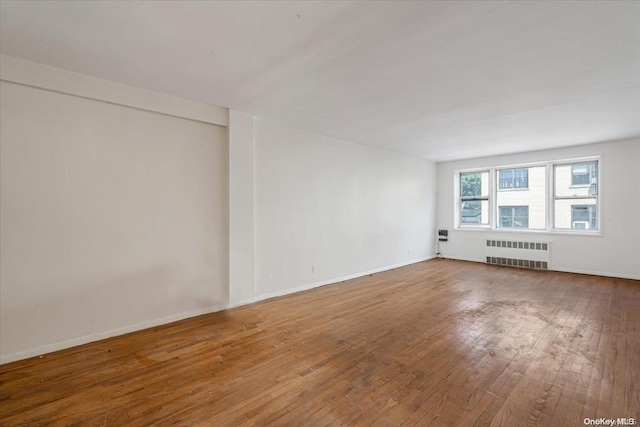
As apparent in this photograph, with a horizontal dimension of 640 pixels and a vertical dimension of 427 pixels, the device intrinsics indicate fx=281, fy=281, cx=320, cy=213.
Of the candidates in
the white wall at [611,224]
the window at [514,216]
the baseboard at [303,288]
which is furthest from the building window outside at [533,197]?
the baseboard at [303,288]

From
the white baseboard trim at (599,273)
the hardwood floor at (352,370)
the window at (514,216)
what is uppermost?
the window at (514,216)

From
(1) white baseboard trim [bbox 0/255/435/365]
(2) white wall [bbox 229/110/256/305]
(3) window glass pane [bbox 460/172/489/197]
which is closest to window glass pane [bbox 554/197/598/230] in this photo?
(3) window glass pane [bbox 460/172/489/197]

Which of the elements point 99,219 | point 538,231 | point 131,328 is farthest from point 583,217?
point 99,219

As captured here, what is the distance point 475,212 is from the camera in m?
7.42

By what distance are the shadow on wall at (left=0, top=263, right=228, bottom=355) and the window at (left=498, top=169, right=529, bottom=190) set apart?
22.5 ft

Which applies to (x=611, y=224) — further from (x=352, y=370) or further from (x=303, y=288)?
(x=352, y=370)

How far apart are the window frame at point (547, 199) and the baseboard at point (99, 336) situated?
21.7 feet

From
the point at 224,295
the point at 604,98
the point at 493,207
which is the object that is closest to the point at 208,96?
the point at 224,295

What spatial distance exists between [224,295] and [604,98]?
17.8 feet

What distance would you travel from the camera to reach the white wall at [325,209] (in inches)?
170

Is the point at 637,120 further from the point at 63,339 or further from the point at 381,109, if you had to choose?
the point at 63,339

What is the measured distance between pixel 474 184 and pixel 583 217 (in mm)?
2271

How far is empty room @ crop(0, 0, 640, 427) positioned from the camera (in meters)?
1.96

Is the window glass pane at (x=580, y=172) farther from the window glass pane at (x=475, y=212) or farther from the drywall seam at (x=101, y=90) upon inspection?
the drywall seam at (x=101, y=90)
